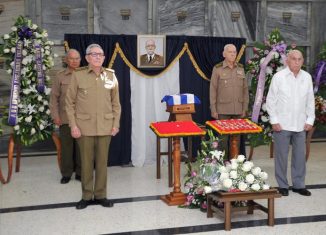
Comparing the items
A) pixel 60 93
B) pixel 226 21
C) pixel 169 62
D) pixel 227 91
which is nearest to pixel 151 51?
pixel 169 62

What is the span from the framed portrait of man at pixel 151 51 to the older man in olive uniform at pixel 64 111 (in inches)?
38.5

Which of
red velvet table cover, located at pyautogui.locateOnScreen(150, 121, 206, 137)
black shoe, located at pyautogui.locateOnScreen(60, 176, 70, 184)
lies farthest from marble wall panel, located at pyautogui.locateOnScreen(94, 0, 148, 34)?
red velvet table cover, located at pyautogui.locateOnScreen(150, 121, 206, 137)

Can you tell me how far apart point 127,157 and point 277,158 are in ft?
7.01

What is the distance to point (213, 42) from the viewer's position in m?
6.44

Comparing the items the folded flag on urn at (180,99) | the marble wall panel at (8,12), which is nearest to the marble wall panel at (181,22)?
the marble wall panel at (8,12)

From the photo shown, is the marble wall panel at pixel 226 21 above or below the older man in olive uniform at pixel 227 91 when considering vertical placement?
above

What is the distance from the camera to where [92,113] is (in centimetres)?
445

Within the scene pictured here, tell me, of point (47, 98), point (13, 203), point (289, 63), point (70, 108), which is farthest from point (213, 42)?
point (13, 203)

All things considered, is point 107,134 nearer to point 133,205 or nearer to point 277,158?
point 133,205

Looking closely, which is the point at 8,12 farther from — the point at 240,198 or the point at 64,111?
the point at 240,198

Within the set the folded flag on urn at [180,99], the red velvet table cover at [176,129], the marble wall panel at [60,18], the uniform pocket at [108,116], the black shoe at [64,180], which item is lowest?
the black shoe at [64,180]

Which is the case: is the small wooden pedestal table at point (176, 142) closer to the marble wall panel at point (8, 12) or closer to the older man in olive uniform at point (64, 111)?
the older man in olive uniform at point (64, 111)

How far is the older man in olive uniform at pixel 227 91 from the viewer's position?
5945 millimetres

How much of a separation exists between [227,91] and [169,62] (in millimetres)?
881
